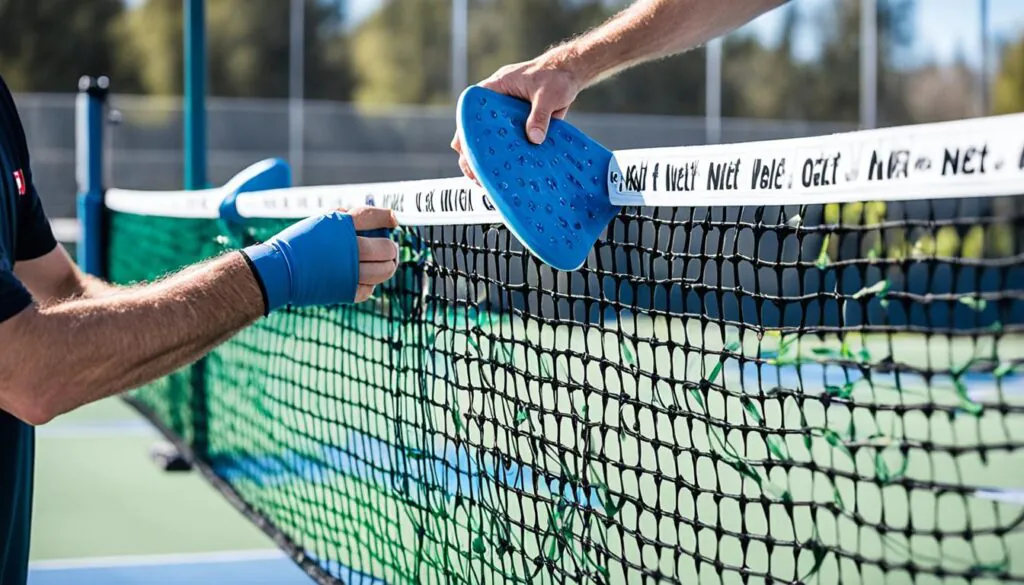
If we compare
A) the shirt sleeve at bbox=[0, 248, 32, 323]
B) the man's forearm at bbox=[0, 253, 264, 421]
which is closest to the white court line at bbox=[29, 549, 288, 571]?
the man's forearm at bbox=[0, 253, 264, 421]

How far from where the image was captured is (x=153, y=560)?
13.4 feet

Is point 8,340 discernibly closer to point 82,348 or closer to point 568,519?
point 82,348

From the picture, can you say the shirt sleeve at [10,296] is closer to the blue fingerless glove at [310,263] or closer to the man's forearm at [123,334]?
the man's forearm at [123,334]

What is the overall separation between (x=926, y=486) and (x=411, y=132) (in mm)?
16333

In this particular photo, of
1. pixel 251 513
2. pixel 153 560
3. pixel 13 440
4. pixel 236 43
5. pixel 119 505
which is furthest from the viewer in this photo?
pixel 236 43

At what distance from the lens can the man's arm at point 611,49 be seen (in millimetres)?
2010

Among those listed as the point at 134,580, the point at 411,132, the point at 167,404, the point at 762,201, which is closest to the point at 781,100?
the point at 411,132

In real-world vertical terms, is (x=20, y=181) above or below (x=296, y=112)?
below

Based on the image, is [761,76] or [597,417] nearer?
[597,417]

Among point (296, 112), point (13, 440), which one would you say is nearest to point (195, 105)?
point (13, 440)

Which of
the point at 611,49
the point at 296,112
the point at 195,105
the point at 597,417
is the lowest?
the point at 597,417

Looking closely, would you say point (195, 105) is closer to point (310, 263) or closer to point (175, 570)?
point (175, 570)

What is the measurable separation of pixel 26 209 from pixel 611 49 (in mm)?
1099

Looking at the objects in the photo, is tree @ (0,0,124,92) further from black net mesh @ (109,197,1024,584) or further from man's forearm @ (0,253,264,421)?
man's forearm @ (0,253,264,421)
